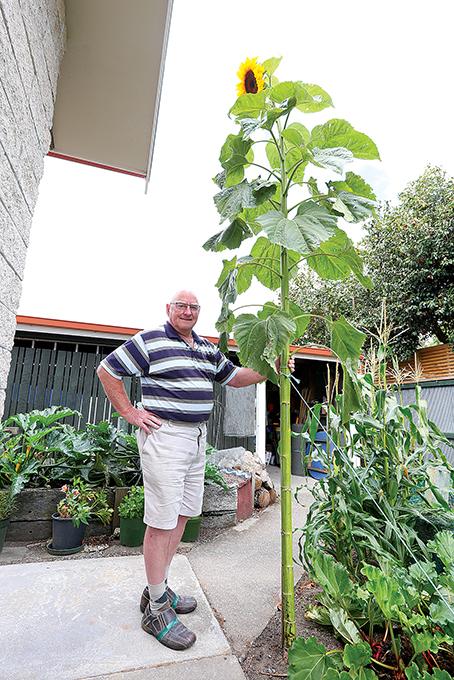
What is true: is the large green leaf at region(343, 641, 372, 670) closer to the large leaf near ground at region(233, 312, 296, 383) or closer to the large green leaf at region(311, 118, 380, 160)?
the large leaf near ground at region(233, 312, 296, 383)

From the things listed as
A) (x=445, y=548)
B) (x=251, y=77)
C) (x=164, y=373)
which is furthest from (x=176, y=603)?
(x=251, y=77)

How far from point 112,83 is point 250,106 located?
0.78 metres

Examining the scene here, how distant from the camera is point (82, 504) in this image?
2.53 m

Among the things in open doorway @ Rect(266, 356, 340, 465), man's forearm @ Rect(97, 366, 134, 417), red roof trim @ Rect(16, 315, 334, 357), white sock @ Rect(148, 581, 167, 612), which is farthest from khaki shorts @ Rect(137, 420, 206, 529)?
open doorway @ Rect(266, 356, 340, 465)

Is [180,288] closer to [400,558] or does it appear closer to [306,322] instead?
[306,322]

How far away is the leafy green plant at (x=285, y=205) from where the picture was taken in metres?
1.27

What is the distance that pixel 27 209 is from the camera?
1078 millimetres

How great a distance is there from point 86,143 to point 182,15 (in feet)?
2.68

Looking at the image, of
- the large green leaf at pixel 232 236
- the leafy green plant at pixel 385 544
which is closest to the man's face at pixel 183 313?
the large green leaf at pixel 232 236

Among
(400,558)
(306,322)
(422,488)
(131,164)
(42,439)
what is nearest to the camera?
(400,558)

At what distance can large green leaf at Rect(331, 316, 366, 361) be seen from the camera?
146cm

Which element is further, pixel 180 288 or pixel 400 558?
pixel 180 288

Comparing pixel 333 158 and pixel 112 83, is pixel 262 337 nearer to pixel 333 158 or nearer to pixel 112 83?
pixel 333 158

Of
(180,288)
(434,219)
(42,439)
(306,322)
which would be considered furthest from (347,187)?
(434,219)
